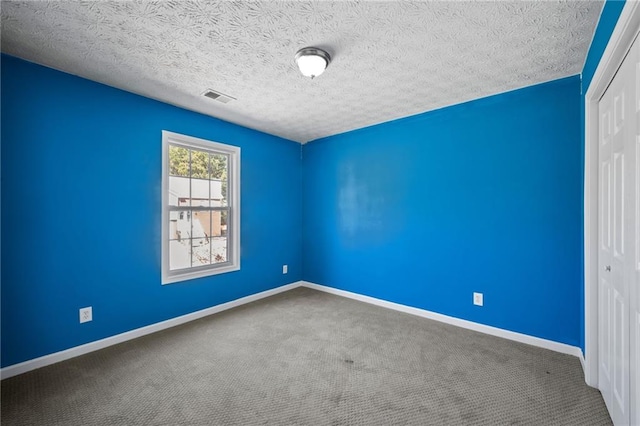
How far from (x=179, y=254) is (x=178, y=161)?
1.11 meters

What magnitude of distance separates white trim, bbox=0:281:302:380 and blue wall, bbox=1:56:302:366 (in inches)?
1.9

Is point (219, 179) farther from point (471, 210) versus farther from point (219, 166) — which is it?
point (471, 210)

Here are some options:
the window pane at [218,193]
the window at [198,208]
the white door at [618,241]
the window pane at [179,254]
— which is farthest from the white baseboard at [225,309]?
the window pane at [218,193]

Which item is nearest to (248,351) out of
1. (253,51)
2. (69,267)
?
(69,267)

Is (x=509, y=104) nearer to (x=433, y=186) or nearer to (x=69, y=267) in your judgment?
(x=433, y=186)

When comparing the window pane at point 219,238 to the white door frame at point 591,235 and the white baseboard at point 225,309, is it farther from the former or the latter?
the white door frame at point 591,235

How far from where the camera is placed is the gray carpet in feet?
5.72

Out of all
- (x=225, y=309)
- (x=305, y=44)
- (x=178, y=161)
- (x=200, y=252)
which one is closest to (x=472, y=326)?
(x=225, y=309)

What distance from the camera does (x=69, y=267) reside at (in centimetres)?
245

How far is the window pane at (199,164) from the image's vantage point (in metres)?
3.42

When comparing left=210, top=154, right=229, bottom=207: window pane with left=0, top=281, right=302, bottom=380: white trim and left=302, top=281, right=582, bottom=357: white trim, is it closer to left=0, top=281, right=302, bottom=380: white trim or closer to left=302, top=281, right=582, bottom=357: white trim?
left=0, top=281, right=302, bottom=380: white trim

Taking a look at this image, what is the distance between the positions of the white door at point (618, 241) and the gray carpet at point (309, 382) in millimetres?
316

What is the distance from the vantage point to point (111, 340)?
8.77ft

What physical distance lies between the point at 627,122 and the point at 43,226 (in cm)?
403
